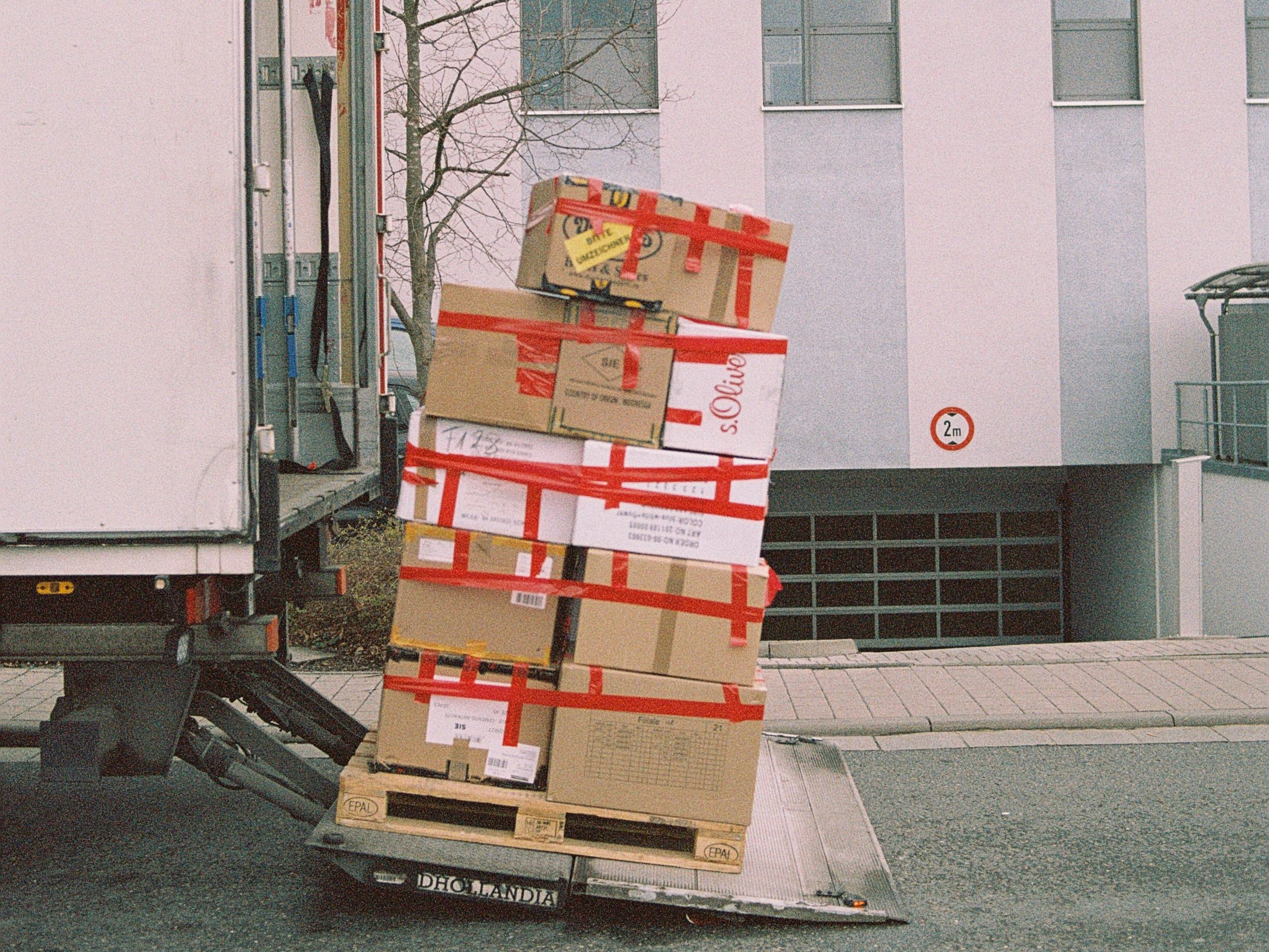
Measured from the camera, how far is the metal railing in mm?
12172

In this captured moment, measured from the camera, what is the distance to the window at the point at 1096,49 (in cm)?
1319

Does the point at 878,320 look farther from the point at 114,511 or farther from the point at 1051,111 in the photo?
the point at 114,511

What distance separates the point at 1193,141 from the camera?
13055 millimetres

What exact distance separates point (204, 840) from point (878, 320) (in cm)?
962

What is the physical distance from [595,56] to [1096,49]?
17.0ft

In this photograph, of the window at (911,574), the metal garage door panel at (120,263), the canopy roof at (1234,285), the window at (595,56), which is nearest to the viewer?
the metal garage door panel at (120,263)

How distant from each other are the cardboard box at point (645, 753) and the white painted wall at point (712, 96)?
9.44 meters

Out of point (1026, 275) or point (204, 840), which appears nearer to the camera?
point (204, 840)

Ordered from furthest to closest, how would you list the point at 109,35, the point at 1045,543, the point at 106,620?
the point at 1045,543
the point at 106,620
the point at 109,35

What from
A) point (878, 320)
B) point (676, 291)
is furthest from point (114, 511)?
point (878, 320)

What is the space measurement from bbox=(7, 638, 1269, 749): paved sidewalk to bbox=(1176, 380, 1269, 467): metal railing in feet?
12.8

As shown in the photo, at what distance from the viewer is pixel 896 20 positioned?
13109 millimetres

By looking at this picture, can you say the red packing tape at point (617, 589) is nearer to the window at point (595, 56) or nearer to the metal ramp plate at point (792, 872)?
the metal ramp plate at point (792, 872)

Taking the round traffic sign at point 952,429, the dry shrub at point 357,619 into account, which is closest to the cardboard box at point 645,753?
the dry shrub at point 357,619
